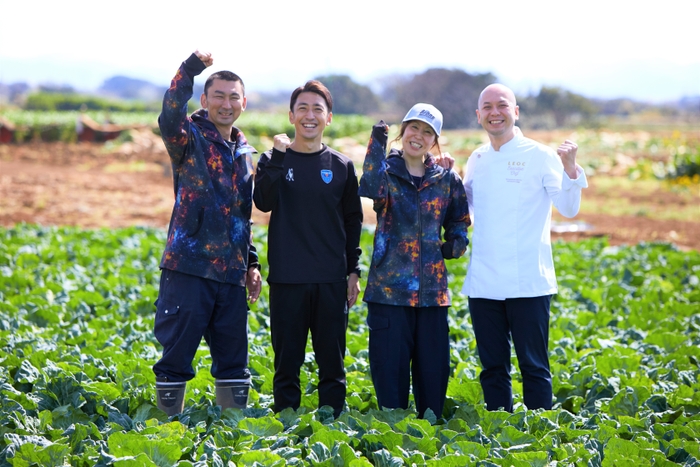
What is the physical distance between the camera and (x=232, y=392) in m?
3.68

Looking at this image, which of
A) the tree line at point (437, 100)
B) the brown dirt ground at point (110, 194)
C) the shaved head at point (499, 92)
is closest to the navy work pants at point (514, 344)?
the shaved head at point (499, 92)

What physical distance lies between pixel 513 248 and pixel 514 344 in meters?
0.51

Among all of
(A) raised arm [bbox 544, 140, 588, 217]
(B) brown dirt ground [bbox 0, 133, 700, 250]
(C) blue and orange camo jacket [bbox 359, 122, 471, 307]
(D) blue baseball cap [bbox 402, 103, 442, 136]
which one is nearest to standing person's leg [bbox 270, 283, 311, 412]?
(C) blue and orange camo jacket [bbox 359, 122, 471, 307]

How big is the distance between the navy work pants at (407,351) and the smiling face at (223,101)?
1.22m

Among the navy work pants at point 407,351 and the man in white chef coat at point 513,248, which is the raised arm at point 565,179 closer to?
the man in white chef coat at point 513,248

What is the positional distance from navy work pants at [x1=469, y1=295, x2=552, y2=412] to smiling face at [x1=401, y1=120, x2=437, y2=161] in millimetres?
869

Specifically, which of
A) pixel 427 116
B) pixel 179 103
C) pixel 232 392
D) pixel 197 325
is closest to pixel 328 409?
pixel 232 392

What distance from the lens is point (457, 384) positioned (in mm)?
4125

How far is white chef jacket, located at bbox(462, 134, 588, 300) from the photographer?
3801 millimetres

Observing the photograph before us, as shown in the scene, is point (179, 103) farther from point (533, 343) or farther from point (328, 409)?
point (533, 343)

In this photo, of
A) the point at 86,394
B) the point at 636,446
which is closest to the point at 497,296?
the point at 636,446

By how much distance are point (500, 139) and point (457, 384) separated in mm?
1412

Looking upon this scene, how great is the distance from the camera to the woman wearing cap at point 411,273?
3705mm

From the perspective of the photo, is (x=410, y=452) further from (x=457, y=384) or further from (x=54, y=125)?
(x=54, y=125)
